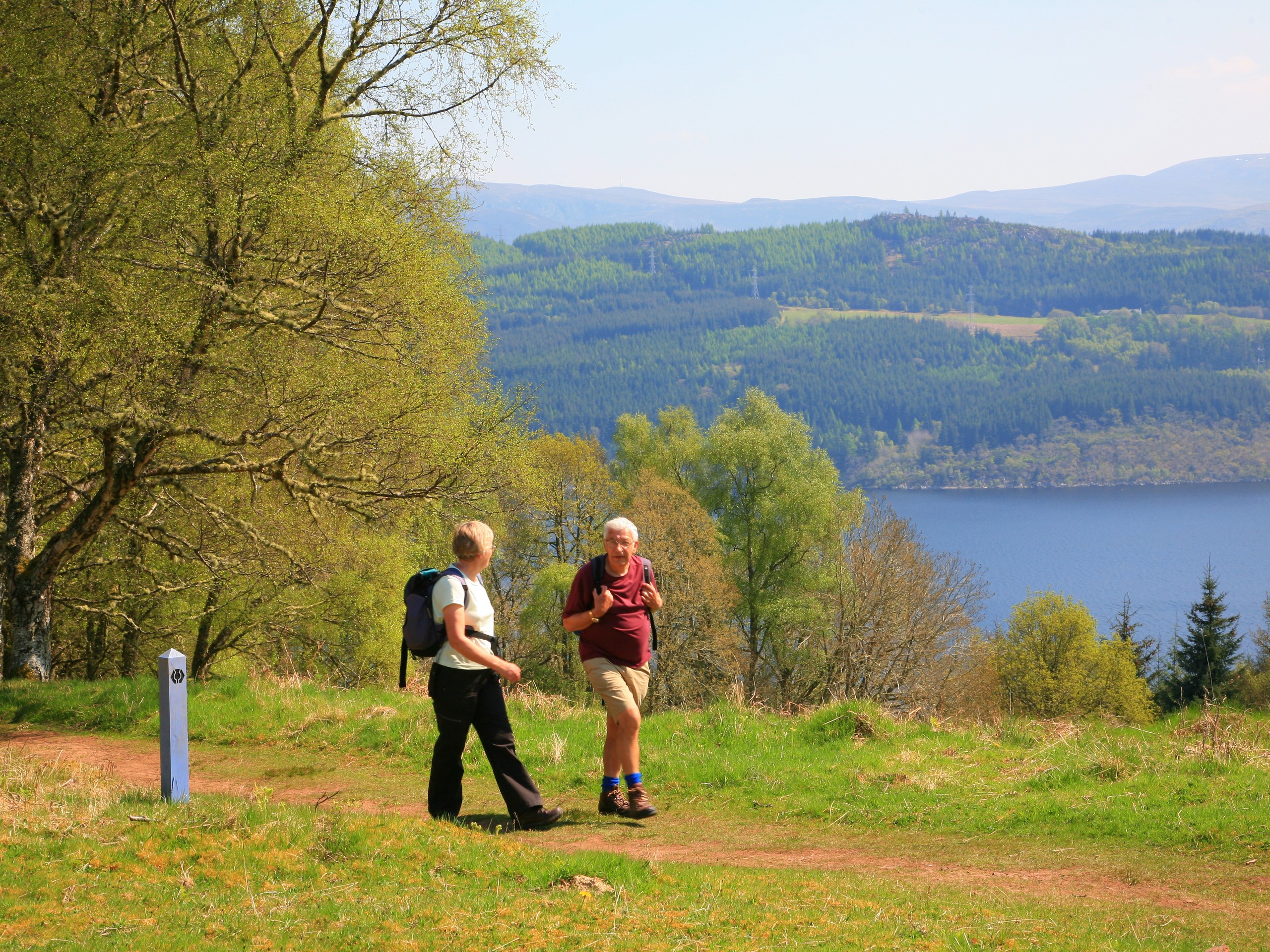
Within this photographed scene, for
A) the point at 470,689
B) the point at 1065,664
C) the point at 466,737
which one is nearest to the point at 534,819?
the point at 466,737

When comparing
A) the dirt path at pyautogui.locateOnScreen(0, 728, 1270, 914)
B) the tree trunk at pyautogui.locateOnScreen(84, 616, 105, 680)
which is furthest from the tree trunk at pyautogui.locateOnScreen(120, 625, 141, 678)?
the dirt path at pyautogui.locateOnScreen(0, 728, 1270, 914)

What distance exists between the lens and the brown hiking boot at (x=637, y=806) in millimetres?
7336

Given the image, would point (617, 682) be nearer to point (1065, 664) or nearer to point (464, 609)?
point (464, 609)

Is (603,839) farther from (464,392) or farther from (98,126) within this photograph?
(464,392)

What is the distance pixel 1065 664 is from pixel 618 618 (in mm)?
53133

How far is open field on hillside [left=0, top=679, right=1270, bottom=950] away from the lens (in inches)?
182

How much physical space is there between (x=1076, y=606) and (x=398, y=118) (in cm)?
5287

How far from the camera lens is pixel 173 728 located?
6.36m

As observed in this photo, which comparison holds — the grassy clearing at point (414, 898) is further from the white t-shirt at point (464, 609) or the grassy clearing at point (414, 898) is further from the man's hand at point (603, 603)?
the man's hand at point (603, 603)

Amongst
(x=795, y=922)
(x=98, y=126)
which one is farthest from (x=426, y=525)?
(x=795, y=922)

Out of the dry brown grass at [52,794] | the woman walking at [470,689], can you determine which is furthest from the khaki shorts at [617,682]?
the dry brown grass at [52,794]

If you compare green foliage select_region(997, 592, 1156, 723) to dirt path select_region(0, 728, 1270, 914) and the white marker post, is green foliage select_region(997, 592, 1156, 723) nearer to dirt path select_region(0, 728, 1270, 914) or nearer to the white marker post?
dirt path select_region(0, 728, 1270, 914)

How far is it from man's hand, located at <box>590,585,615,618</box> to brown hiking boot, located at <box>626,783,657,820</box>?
1.34 metres

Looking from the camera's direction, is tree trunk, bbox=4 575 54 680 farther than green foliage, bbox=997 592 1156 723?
No
